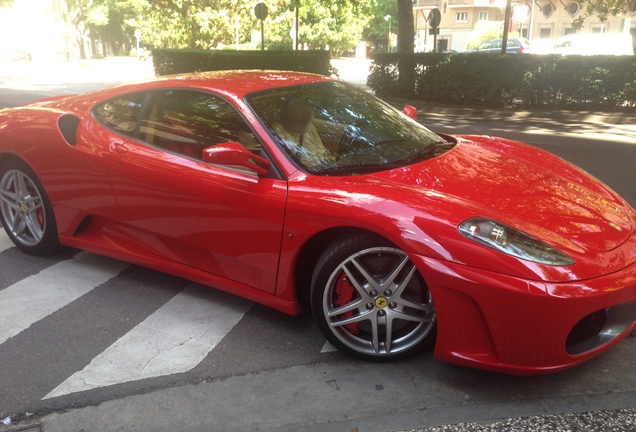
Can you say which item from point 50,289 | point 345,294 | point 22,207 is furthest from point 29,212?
point 345,294

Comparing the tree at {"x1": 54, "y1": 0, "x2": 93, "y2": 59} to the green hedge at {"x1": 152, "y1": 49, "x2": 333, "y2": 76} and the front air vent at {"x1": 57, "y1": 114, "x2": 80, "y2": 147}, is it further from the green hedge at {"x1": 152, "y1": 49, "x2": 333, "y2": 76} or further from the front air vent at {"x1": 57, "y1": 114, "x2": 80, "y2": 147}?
the front air vent at {"x1": 57, "y1": 114, "x2": 80, "y2": 147}

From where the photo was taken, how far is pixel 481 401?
2.67 meters

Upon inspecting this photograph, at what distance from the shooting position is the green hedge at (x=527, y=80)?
43.6 ft

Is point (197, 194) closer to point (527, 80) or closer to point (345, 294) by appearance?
point (345, 294)

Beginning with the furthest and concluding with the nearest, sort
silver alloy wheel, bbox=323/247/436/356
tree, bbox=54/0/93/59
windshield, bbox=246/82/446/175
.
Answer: tree, bbox=54/0/93/59 → windshield, bbox=246/82/446/175 → silver alloy wheel, bbox=323/247/436/356

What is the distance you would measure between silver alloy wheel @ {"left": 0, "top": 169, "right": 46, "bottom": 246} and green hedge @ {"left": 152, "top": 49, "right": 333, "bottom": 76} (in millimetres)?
14806

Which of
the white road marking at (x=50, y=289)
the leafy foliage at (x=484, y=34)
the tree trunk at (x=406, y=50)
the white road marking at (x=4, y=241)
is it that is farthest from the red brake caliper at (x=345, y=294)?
the leafy foliage at (x=484, y=34)

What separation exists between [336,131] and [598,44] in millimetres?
25804

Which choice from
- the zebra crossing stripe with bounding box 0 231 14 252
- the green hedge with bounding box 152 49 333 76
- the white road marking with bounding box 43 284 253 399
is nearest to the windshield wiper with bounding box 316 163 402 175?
the white road marking with bounding box 43 284 253 399

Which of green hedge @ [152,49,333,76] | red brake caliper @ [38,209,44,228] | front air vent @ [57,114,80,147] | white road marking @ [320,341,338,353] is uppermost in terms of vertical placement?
front air vent @ [57,114,80,147]

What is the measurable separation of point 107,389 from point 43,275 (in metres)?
1.76

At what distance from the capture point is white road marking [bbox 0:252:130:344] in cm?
364

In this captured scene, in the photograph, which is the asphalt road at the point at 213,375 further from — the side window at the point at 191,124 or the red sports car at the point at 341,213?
the side window at the point at 191,124

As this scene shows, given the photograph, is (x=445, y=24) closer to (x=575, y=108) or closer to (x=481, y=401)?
(x=575, y=108)
